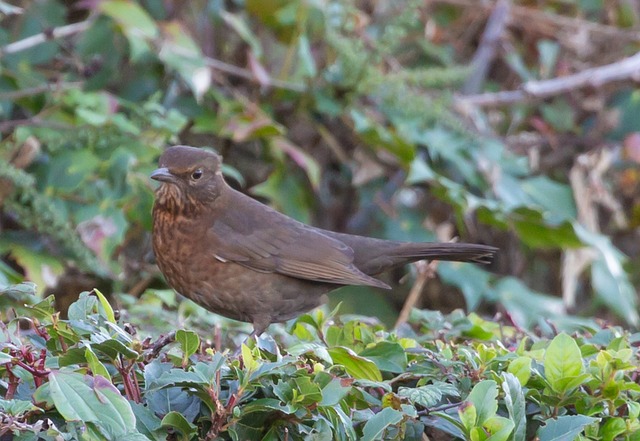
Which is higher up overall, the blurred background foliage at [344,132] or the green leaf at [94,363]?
the green leaf at [94,363]

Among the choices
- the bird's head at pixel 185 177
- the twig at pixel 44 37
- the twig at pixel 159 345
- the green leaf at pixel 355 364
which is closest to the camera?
the twig at pixel 159 345

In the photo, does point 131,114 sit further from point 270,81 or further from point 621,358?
point 621,358

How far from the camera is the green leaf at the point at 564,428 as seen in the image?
7.52ft

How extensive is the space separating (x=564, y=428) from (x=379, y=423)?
44 centimetres

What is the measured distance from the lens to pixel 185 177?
4242 millimetres

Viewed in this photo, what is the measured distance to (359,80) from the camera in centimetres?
593

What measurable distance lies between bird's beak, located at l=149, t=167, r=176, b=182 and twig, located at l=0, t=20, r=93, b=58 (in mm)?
1354

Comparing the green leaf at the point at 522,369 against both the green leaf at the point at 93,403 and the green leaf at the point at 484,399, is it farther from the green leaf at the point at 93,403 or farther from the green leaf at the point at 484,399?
the green leaf at the point at 93,403

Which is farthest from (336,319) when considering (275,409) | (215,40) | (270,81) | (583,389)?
(215,40)

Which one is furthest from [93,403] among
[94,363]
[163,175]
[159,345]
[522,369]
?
[163,175]

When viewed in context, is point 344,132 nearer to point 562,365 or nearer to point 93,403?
point 562,365

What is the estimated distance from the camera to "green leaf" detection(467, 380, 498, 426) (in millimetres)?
2301

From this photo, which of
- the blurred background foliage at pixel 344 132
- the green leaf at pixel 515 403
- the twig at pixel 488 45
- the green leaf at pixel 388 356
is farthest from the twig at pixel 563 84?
the green leaf at pixel 515 403

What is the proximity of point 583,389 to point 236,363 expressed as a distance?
925mm
